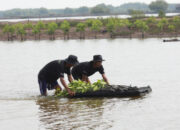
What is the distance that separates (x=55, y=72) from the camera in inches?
667

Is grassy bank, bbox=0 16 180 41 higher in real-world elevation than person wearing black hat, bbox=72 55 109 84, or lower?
lower

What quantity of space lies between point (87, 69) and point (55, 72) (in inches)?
48.5

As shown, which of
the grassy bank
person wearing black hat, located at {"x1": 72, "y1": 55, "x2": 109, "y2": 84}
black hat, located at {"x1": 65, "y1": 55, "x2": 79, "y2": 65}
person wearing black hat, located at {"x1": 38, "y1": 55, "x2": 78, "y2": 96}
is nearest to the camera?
black hat, located at {"x1": 65, "y1": 55, "x2": 79, "y2": 65}

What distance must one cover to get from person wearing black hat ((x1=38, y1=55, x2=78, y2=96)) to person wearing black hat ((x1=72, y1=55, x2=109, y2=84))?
0.76 meters

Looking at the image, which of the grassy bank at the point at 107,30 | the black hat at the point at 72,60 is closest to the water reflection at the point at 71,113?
the black hat at the point at 72,60

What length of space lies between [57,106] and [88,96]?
1.81 m

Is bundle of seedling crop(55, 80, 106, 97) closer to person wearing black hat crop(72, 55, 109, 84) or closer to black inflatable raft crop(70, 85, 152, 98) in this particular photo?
black inflatable raft crop(70, 85, 152, 98)

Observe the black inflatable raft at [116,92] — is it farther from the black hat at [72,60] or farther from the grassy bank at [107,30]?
the grassy bank at [107,30]

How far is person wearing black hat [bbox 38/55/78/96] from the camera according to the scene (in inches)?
629

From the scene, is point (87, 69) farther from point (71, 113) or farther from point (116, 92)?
point (71, 113)

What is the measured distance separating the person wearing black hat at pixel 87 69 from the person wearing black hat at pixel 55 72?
0.76 m

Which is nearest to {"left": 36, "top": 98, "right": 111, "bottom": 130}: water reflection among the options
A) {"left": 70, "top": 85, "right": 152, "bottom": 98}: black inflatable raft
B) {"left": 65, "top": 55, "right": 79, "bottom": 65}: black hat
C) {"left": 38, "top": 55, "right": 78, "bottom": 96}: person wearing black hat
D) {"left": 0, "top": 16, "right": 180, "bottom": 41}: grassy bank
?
{"left": 70, "top": 85, "right": 152, "bottom": 98}: black inflatable raft

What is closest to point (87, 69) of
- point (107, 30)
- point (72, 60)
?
point (72, 60)

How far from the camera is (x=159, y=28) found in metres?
121
